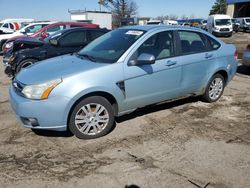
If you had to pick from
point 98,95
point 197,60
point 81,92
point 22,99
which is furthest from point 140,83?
point 22,99

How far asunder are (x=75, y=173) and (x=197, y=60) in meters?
3.12

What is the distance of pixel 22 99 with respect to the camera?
4051 millimetres

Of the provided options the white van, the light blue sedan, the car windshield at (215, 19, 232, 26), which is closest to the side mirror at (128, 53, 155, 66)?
the light blue sedan

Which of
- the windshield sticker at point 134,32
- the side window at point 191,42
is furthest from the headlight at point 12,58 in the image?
the side window at point 191,42

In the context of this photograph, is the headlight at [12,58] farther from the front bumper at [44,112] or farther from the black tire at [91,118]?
the black tire at [91,118]

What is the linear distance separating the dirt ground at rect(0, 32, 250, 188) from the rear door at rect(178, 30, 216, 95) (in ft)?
1.88

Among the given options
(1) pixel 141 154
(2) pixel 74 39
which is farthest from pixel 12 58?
(1) pixel 141 154

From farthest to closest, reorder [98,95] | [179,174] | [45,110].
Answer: [98,95], [45,110], [179,174]

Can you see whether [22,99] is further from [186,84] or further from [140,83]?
[186,84]

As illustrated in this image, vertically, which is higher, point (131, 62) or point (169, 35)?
point (169, 35)

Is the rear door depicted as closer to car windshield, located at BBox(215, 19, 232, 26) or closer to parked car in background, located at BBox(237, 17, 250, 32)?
car windshield, located at BBox(215, 19, 232, 26)

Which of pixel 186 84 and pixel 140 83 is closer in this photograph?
pixel 140 83

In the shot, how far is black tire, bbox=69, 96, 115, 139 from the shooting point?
4.16 metres

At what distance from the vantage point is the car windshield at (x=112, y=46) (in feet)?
15.1
